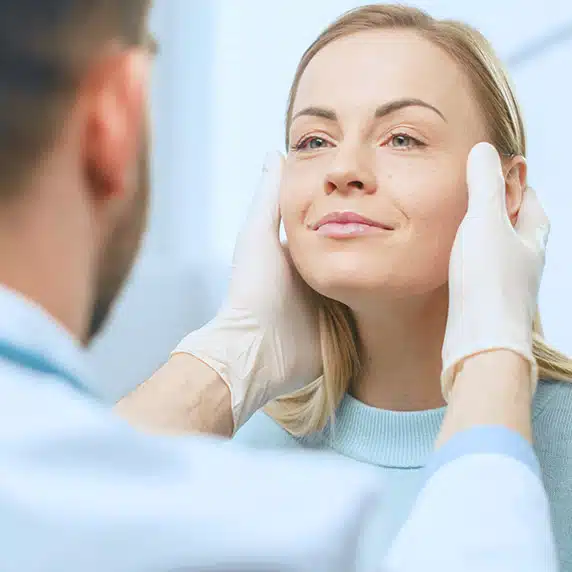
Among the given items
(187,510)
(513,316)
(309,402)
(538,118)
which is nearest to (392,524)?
(309,402)

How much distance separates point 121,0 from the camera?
16.3 inches

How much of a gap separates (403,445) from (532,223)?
1.03 ft

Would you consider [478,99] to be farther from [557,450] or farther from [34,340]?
[34,340]

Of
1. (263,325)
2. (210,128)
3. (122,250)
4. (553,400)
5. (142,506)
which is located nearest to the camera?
(142,506)

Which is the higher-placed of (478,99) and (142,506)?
(478,99)

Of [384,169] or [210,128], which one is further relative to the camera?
[210,128]

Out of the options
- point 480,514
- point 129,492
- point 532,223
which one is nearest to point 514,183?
point 532,223

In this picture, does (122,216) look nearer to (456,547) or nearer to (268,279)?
(456,547)

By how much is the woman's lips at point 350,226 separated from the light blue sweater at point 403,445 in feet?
0.83

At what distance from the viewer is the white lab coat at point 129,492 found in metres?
0.34

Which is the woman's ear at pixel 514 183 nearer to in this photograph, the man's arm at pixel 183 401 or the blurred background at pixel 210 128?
the man's arm at pixel 183 401

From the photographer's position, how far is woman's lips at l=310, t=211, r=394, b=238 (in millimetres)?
1005

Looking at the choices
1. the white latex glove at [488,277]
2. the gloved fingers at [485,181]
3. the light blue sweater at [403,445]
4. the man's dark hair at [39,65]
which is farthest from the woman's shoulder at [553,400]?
the man's dark hair at [39,65]

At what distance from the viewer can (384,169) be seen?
1.02 meters
